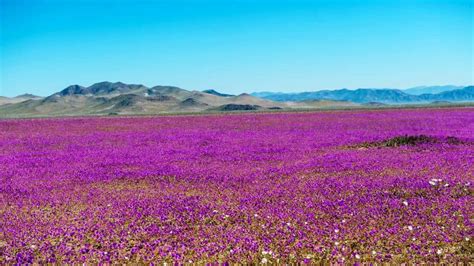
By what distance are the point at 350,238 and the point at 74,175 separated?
12.3m

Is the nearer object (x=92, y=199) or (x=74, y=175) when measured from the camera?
(x=92, y=199)

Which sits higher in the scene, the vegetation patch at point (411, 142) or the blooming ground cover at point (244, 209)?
the vegetation patch at point (411, 142)

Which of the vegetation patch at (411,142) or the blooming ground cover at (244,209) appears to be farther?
the vegetation patch at (411,142)

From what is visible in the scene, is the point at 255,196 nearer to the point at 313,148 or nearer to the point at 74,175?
the point at 74,175

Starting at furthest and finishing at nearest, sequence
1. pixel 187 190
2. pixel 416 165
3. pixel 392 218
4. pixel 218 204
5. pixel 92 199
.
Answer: pixel 416 165 < pixel 187 190 < pixel 92 199 < pixel 218 204 < pixel 392 218

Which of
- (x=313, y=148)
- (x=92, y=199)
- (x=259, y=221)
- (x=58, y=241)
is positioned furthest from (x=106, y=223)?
(x=313, y=148)

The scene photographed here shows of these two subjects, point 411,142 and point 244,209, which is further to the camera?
point 411,142

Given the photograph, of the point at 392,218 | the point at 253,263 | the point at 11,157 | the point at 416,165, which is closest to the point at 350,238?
the point at 392,218

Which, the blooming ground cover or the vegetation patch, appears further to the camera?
the vegetation patch

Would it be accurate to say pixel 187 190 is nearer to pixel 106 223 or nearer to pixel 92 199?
pixel 92 199

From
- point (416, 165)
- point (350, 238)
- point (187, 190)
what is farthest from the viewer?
point (416, 165)

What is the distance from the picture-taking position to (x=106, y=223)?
9664mm

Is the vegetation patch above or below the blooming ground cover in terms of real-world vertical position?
above

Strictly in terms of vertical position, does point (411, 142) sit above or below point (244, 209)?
above
